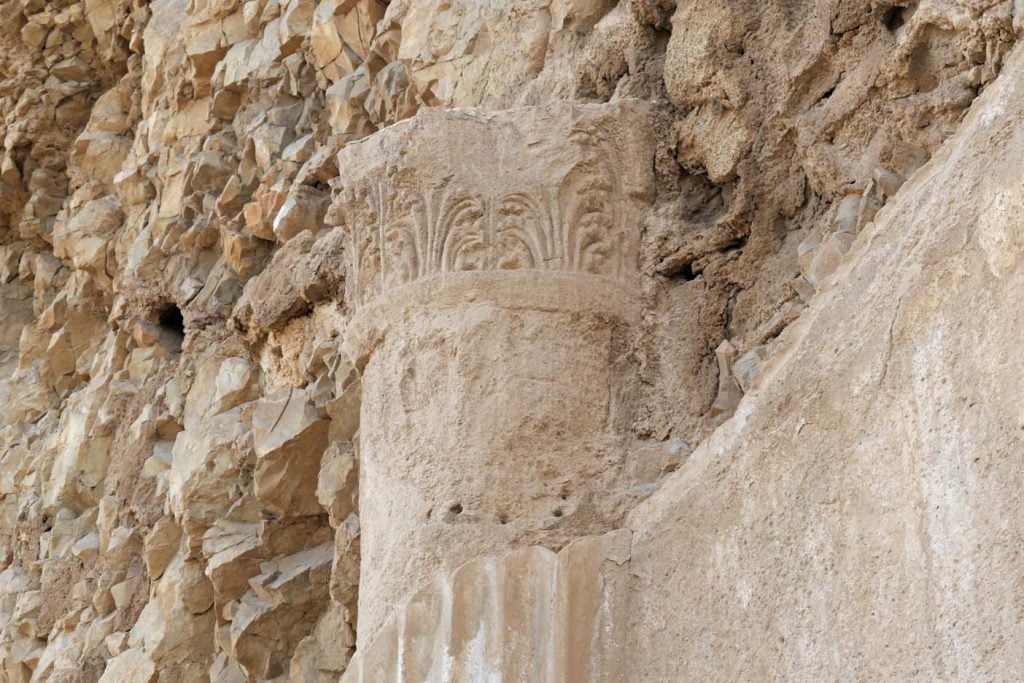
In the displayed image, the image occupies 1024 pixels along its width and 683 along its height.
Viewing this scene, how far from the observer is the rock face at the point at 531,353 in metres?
2.70

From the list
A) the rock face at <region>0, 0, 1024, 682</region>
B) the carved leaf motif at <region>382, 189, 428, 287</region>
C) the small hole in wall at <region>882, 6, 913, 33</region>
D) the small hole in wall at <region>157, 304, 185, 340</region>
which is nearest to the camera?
the rock face at <region>0, 0, 1024, 682</region>

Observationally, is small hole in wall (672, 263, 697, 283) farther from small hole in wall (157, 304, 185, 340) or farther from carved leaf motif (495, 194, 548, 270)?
small hole in wall (157, 304, 185, 340)

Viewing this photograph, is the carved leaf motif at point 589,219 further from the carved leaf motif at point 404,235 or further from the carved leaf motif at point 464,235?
the carved leaf motif at point 404,235

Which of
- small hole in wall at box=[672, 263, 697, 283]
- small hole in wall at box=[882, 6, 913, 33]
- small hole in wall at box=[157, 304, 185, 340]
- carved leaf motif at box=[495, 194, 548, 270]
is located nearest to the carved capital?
carved leaf motif at box=[495, 194, 548, 270]

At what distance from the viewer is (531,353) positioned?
4316mm

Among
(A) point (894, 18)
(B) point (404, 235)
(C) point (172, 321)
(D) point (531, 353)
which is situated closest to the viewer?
(A) point (894, 18)

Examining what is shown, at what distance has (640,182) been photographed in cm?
457

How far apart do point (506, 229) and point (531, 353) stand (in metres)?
0.35

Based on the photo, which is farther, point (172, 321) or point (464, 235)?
point (172, 321)

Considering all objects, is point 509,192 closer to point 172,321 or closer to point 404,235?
point 404,235

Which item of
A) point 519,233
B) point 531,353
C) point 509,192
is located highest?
point 509,192

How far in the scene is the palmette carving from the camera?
4410 millimetres

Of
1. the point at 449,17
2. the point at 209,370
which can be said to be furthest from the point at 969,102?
the point at 209,370

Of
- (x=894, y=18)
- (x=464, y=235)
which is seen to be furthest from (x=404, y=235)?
(x=894, y=18)
